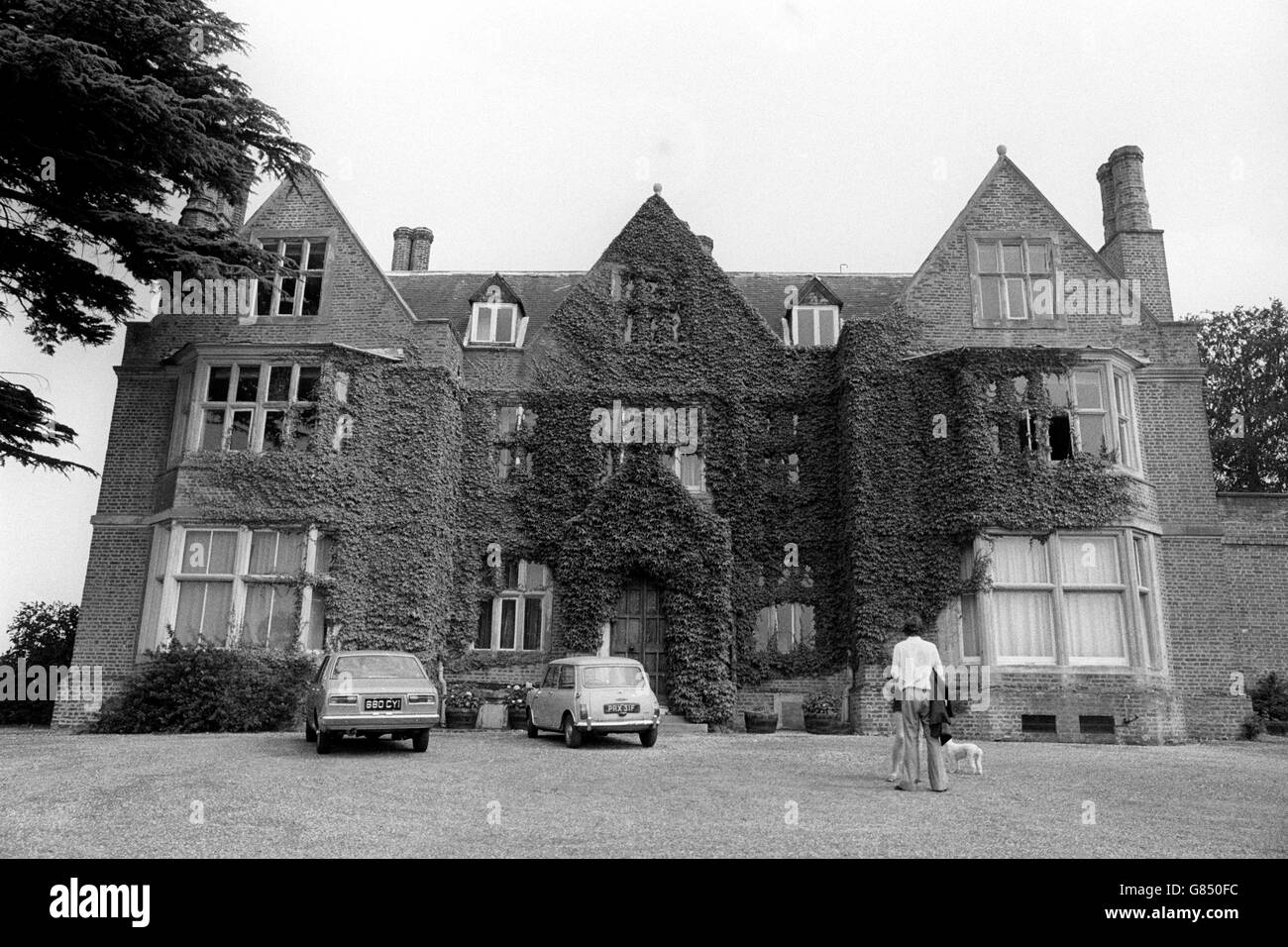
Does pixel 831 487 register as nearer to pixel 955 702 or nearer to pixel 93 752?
pixel 955 702

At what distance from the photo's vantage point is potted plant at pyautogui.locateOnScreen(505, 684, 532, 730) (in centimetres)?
1959

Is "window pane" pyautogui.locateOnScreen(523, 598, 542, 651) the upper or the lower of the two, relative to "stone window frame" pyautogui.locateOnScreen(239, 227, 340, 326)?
lower

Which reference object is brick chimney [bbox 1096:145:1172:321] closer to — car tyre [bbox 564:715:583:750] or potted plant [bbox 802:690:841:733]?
potted plant [bbox 802:690:841:733]

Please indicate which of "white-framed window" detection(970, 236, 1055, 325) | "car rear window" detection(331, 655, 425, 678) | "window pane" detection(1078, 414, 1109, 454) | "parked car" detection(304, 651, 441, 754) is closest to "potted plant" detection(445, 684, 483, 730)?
"parked car" detection(304, 651, 441, 754)

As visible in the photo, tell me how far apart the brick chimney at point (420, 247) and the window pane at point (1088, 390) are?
20378mm

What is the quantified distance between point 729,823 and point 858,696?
1231 cm

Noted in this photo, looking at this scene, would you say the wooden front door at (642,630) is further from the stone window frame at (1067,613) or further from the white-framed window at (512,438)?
the stone window frame at (1067,613)

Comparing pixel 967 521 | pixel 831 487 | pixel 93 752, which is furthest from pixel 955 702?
pixel 93 752

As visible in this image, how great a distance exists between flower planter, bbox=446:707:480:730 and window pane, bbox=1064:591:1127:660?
12.8 m

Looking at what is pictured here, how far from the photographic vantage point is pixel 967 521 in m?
19.8

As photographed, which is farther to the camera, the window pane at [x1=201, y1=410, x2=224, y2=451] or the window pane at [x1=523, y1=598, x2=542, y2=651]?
the window pane at [x1=523, y1=598, x2=542, y2=651]

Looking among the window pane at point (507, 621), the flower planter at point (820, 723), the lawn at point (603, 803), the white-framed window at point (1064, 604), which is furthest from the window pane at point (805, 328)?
the lawn at point (603, 803)

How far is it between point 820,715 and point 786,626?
2.78 m

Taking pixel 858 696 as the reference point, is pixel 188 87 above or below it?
above
